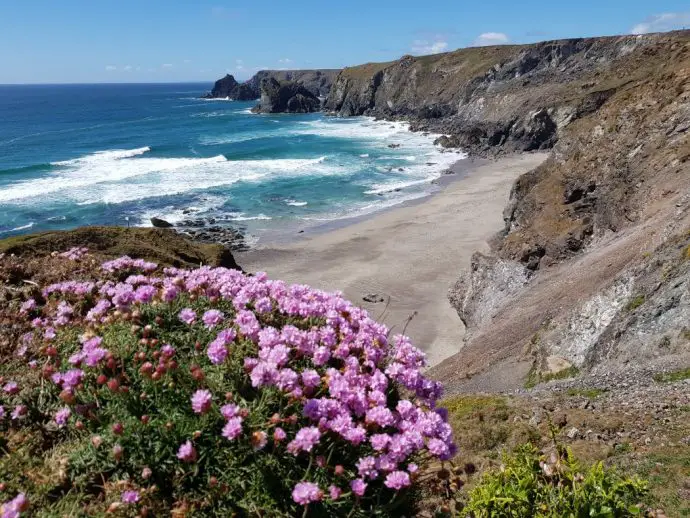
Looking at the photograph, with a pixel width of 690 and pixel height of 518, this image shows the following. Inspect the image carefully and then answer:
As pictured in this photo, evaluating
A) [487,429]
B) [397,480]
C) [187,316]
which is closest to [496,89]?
[487,429]

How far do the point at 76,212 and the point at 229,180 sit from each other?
18.0 meters

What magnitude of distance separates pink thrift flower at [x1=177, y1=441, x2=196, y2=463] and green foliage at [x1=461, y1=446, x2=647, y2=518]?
6.83 feet

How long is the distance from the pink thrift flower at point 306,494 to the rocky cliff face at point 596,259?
31.3 feet

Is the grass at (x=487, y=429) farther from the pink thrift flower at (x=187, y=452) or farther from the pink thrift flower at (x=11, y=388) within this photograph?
the pink thrift flower at (x=11, y=388)

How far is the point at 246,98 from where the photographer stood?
18750 centimetres

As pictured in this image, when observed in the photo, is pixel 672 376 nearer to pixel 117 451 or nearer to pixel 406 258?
pixel 117 451

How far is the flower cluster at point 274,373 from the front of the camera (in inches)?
116

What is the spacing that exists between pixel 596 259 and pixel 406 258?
651 inches

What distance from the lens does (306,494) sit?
106 inches

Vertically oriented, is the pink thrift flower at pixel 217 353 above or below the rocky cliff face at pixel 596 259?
above

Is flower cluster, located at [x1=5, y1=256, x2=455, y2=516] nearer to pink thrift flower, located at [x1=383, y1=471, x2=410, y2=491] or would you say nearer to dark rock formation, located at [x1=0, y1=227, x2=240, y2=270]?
pink thrift flower, located at [x1=383, y1=471, x2=410, y2=491]

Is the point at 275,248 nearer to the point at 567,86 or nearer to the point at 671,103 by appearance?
the point at 671,103

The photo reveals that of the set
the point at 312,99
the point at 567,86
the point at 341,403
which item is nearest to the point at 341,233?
the point at 341,403

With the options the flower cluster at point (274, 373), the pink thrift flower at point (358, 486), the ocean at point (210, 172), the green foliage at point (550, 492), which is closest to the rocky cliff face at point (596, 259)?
the green foliage at point (550, 492)
